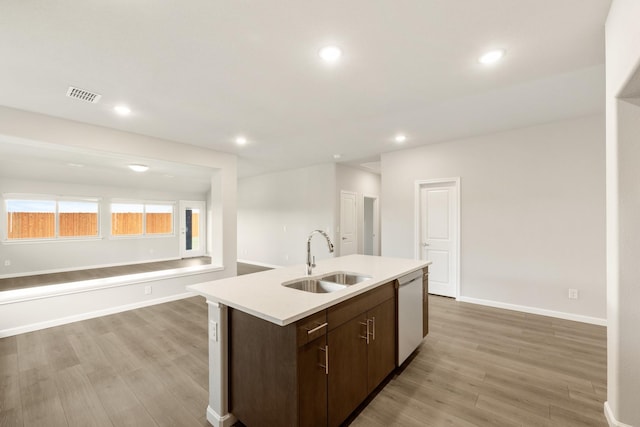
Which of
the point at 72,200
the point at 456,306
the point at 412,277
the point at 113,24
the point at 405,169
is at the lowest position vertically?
the point at 456,306

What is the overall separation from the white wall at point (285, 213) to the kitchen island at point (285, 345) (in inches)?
169

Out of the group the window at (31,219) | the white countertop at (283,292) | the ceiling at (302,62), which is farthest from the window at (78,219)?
the white countertop at (283,292)

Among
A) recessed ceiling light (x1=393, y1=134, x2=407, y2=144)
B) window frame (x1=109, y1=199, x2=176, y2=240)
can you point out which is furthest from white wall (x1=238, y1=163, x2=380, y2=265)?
window frame (x1=109, y1=199, x2=176, y2=240)

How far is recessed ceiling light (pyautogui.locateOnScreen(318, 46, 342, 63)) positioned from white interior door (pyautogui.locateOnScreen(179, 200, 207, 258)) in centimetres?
839

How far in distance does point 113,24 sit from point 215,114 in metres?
1.60

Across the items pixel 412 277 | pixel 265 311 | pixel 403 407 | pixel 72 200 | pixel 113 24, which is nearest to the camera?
pixel 265 311

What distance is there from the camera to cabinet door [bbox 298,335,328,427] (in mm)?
1439

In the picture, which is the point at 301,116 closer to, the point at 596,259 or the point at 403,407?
the point at 403,407

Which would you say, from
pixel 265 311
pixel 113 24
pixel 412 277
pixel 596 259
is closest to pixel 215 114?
pixel 113 24

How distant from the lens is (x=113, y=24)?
1757mm

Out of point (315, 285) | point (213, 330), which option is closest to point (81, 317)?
point (213, 330)

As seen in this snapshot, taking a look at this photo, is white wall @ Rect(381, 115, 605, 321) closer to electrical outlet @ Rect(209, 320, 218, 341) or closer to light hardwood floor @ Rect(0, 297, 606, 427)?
light hardwood floor @ Rect(0, 297, 606, 427)

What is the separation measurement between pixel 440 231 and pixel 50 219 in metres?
9.05

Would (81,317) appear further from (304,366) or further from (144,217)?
(144,217)
